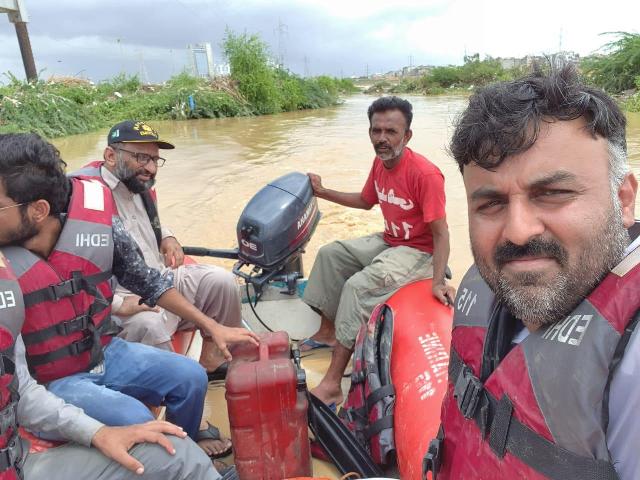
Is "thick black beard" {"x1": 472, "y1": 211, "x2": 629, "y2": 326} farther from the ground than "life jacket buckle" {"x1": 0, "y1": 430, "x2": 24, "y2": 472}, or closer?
farther from the ground

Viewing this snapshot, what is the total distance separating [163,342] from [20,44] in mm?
13781

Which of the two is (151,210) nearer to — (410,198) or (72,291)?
(72,291)

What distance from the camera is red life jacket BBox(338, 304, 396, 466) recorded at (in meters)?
1.85

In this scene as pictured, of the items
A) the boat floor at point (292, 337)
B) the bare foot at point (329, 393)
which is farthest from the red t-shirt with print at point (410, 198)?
the bare foot at point (329, 393)

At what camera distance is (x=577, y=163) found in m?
0.80

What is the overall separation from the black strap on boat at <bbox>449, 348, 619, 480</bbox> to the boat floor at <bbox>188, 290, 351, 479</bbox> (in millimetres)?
1155

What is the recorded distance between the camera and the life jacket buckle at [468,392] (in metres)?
0.97

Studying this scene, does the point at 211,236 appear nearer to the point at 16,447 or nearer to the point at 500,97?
the point at 16,447

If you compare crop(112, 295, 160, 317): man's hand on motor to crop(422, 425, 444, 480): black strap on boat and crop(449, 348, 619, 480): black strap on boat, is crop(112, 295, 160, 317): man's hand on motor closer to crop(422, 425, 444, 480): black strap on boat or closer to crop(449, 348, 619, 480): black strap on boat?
crop(422, 425, 444, 480): black strap on boat

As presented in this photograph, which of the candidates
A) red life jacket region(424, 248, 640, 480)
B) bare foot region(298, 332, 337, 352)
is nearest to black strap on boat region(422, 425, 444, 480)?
red life jacket region(424, 248, 640, 480)

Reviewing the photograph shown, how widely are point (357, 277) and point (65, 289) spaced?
4.48 feet

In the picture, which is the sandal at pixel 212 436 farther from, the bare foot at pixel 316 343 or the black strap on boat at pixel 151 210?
the black strap on boat at pixel 151 210

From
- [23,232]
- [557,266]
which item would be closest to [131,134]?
[23,232]

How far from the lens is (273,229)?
2689 millimetres
